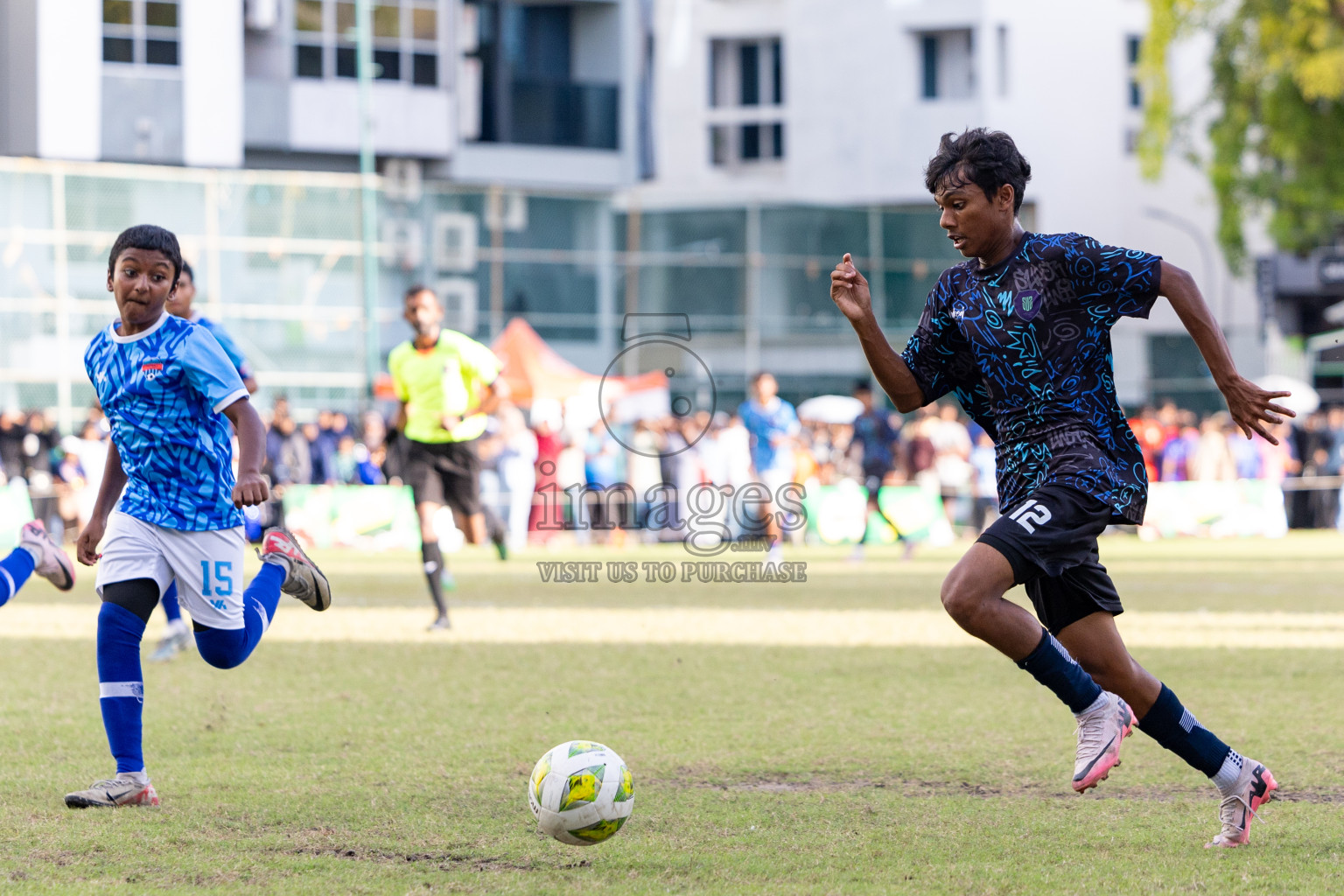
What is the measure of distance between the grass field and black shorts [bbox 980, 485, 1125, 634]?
27.8 inches

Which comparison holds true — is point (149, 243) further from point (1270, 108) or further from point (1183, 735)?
point (1270, 108)

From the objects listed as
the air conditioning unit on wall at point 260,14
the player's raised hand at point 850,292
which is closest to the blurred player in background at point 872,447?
the player's raised hand at point 850,292

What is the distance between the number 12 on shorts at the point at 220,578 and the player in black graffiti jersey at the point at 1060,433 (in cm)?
228

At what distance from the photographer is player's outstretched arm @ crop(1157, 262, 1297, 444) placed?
15.9 feet

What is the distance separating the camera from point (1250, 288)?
1962 inches

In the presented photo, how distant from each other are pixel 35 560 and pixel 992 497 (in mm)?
20149

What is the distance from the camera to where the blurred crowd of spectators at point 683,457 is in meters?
22.9

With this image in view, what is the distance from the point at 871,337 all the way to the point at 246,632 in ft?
8.09

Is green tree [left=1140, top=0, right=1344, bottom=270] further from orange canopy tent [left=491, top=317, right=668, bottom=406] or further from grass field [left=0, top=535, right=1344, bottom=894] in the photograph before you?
grass field [left=0, top=535, right=1344, bottom=894]

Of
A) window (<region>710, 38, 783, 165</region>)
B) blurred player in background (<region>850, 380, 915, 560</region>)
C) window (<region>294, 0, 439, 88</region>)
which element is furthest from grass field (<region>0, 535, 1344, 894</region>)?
window (<region>710, 38, 783, 165</region>)

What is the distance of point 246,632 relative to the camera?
6.17 meters

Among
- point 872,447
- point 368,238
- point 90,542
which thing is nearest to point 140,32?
point 368,238

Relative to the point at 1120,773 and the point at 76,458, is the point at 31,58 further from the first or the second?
the point at 1120,773

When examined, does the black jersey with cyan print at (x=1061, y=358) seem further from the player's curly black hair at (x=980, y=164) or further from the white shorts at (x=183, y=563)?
the white shorts at (x=183, y=563)
